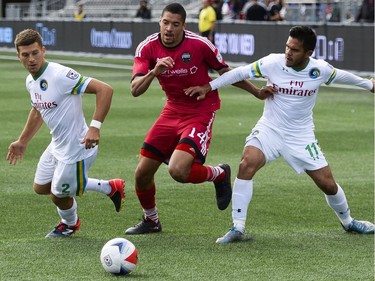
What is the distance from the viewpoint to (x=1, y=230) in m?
9.66

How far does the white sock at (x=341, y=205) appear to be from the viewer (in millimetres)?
9547

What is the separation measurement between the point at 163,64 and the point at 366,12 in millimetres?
20013

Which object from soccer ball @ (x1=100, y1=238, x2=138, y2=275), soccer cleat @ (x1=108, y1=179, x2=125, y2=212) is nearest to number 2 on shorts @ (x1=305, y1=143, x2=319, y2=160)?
soccer cleat @ (x1=108, y1=179, x2=125, y2=212)

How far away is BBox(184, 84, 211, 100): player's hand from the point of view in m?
9.52

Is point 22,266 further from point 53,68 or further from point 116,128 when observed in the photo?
point 116,128

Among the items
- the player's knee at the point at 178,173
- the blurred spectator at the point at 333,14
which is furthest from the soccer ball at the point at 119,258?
the blurred spectator at the point at 333,14

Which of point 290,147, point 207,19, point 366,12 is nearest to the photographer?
point 290,147

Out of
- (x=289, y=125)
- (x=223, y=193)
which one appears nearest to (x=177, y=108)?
(x=223, y=193)

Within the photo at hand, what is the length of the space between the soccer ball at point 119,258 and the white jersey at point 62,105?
1.53 m

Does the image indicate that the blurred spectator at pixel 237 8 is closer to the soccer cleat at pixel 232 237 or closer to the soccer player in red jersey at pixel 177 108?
the soccer player in red jersey at pixel 177 108

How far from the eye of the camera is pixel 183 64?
31.6 feet

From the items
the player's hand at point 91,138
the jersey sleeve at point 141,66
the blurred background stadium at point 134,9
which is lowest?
the blurred background stadium at point 134,9

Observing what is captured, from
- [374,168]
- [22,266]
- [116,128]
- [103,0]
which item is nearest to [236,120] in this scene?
[116,128]

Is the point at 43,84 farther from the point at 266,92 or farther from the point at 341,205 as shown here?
the point at 341,205
